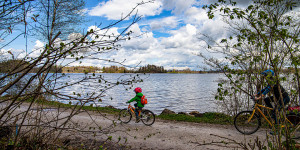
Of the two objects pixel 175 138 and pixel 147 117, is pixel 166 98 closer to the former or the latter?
pixel 147 117

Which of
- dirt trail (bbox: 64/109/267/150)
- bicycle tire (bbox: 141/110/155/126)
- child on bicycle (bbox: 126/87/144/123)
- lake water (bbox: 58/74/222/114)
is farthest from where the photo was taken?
bicycle tire (bbox: 141/110/155/126)

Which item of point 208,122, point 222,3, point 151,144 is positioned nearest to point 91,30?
point 222,3

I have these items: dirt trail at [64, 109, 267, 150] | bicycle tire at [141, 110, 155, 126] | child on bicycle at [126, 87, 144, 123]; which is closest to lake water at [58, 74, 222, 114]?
child on bicycle at [126, 87, 144, 123]

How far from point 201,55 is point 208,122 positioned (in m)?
3.82

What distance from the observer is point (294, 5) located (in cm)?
A: 338

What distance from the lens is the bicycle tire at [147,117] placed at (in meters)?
9.73

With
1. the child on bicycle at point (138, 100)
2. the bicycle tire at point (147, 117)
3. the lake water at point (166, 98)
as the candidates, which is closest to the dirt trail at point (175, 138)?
the bicycle tire at point (147, 117)

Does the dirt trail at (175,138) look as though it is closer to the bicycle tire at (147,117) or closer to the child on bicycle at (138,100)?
the bicycle tire at (147,117)

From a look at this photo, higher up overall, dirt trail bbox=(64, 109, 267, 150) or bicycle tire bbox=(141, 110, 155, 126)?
bicycle tire bbox=(141, 110, 155, 126)

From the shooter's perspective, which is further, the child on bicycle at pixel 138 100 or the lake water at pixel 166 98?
the child on bicycle at pixel 138 100

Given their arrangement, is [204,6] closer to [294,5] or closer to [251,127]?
[294,5]

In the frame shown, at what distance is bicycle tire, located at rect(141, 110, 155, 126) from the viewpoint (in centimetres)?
973

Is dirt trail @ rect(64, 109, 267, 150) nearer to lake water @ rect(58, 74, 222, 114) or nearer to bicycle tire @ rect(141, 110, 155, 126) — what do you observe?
bicycle tire @ rect(141, 110, 155, 126)

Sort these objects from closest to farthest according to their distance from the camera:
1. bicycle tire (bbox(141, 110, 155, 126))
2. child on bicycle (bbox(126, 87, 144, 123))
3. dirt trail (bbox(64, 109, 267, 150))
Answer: dirt trail (bbox(64, 109, 267, 150)) < child on bicycle (bbox(126, 87, 144, 123)) < bicycle tire (bbox(141, 110, 155, 126))
